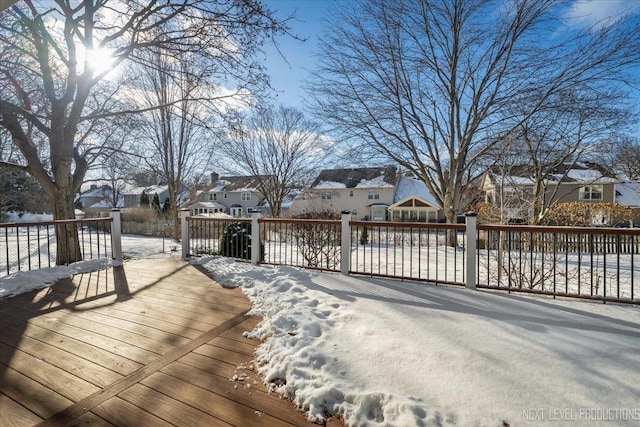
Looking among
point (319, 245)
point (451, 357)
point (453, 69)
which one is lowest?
point (451, 357)

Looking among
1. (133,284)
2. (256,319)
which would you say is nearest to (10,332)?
(133,284)

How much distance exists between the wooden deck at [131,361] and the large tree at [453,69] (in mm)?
9436

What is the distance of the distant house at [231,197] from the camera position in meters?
33.9

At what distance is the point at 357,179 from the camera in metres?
28.0

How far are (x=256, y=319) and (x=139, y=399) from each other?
4.35 ft

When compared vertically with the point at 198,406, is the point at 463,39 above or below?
above

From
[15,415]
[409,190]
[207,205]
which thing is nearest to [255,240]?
[15,415]

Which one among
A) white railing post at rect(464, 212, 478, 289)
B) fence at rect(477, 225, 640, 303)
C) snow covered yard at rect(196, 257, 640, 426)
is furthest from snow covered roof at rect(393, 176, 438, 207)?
snow covered yard at rect(196, 257, 640, 426)

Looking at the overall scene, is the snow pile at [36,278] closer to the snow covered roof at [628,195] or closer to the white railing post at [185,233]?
the white railing post at [185,233]

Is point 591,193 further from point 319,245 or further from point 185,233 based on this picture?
point 185,233

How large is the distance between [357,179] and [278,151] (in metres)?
10.9

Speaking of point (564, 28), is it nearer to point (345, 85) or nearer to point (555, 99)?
point (555, 99)

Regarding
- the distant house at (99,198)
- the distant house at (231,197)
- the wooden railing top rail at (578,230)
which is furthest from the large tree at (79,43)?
the distant house at (99,198)

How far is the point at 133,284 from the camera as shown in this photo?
436 centimetres
